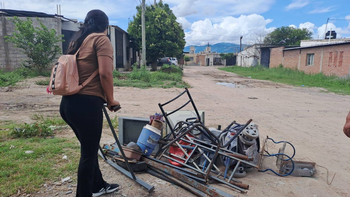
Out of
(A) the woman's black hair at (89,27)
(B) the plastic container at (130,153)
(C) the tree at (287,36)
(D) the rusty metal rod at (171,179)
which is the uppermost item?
(C) the tree at (287,36)

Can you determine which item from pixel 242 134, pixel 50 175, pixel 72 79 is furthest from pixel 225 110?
pixel 72 79

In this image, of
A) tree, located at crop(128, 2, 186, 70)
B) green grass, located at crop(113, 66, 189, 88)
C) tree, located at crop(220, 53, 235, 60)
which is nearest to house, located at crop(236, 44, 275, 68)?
tree, located at crop(220, 53, 235, 60)

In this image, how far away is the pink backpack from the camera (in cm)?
190

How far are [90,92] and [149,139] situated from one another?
52.4 inches

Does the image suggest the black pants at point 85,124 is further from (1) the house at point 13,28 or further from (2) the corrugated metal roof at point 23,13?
(2) the corrugated metal roof at point 23,13

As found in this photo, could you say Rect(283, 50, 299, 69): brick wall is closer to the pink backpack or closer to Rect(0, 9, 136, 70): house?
Rect(0, 9, 136, 70): house

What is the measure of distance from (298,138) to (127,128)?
11.2 ft

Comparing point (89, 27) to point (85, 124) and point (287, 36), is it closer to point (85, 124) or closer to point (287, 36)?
point (85, 124)

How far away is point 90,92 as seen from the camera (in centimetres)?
201

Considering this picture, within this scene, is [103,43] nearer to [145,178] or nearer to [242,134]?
[145,178]

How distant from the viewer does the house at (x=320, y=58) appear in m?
17.1

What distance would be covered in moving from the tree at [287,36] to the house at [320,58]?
13677mm

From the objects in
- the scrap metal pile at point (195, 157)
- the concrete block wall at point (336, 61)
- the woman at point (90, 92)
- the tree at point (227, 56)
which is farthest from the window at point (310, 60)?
the tree at point (227, 56)

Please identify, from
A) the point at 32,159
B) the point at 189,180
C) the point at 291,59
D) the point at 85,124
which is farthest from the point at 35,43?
the point at 291,59
